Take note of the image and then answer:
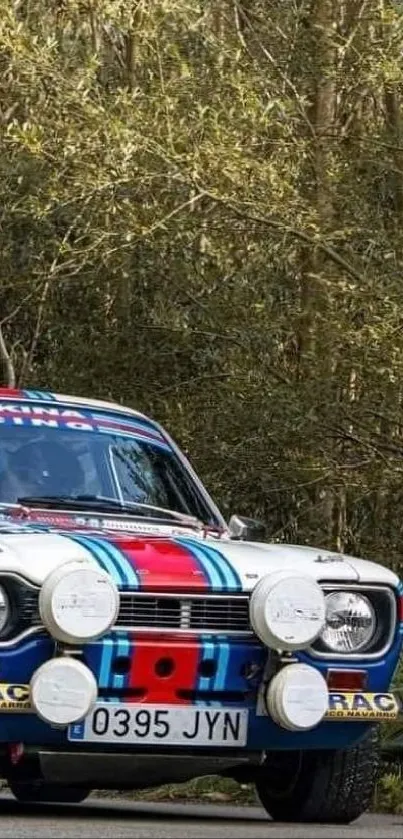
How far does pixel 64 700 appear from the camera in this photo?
698 centimetres

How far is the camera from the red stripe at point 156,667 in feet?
23.4

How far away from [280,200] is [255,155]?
0.37 m

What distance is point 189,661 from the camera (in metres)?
7.20

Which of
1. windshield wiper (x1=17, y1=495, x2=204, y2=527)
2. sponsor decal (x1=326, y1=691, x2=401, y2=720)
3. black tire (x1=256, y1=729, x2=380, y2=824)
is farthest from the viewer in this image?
windshield wiper (x1=17, y1=495, x2=204, y2=527)

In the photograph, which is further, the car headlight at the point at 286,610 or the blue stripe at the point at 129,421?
the blue stripe at the point at 129,421

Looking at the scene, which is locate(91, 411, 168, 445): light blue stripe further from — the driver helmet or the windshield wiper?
the windshield wiper

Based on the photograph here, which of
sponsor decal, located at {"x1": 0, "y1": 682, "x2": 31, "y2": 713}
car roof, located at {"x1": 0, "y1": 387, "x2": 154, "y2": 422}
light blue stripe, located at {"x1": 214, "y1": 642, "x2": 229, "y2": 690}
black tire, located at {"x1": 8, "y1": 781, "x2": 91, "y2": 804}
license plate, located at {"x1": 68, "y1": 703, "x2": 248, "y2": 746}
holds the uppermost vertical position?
car roof, located at {"x1": 0, "y1": 387, "x2": 154, "y2": 422}

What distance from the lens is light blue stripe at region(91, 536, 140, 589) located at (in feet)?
23.4

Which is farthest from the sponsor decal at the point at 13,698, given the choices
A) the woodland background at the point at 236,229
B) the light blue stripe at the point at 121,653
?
the woodland background at the point at 236,229

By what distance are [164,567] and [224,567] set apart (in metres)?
0.26

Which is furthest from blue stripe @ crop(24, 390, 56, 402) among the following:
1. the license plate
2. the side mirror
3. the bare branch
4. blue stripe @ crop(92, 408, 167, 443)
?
the bare branch

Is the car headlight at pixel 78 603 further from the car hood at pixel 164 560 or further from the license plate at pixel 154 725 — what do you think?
the license plate at pixel 154 725

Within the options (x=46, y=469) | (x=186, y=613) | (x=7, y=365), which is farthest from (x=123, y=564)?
(x=7, y=365)

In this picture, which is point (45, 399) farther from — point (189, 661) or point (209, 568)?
point (189, 661)
